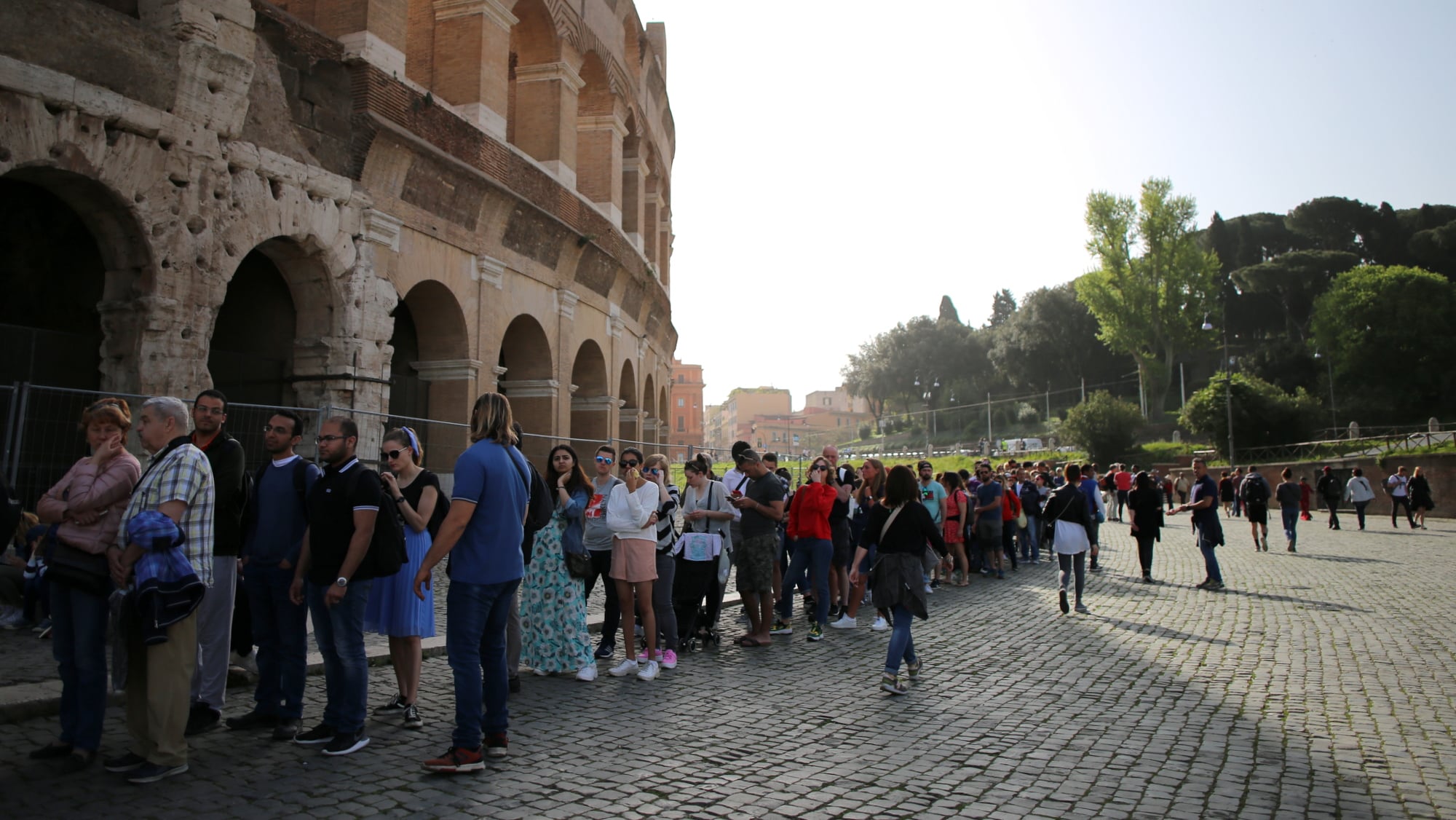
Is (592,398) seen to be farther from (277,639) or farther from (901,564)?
(277,639)

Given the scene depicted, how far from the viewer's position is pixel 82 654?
3984 mm

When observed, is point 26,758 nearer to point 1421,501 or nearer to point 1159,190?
point 1421,501

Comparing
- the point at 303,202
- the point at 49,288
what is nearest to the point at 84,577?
the point at 303,202

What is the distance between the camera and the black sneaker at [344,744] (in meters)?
4.29

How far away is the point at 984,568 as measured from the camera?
13.6m

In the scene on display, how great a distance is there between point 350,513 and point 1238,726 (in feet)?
16.0

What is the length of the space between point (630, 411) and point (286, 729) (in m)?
16.3

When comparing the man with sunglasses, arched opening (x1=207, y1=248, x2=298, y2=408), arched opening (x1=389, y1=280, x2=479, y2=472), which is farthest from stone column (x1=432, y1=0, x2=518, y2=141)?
the man with sunglasses

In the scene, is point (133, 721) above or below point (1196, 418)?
below

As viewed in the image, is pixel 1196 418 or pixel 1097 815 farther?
pixel 1196 418

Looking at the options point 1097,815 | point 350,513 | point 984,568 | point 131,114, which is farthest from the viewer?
point 984,568

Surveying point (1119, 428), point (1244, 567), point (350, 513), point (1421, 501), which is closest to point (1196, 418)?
point (1119, 428)

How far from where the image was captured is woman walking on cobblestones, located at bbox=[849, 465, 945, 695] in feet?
Result: 19.2

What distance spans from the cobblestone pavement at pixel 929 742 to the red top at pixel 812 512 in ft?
3.06
